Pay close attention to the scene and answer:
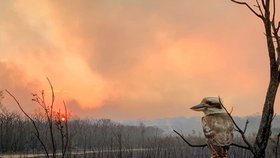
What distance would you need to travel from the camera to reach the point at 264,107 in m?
1.90

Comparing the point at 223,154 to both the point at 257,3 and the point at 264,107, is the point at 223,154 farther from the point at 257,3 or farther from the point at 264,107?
the point at 257,3

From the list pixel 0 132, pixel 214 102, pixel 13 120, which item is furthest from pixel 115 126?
pixel 214 102

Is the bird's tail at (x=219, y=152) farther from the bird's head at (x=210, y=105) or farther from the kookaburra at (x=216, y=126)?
the bird's head at (x=210, y=105)

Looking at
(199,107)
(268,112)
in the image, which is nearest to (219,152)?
(199,107)

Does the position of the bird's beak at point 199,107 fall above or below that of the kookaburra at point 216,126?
above

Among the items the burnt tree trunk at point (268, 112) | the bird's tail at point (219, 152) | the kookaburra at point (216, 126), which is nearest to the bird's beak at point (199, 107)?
the kookaburra at point (216, 126)

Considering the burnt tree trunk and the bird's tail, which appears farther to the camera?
the bird's tail

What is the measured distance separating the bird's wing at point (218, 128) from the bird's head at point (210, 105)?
0.08 ft

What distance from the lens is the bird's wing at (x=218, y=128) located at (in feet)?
7.01

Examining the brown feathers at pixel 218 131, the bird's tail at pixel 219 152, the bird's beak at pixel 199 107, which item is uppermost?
the bird's beak at pixel 199 107

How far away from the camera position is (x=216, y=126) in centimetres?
214

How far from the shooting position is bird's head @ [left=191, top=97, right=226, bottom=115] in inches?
85.3

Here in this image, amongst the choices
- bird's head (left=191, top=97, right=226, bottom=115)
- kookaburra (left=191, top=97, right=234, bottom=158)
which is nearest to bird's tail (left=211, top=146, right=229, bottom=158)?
kookaburra (left=191, top=97, right=234, bottom=158)

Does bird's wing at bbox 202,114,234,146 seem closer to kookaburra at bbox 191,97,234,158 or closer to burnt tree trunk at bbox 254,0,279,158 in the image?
kookaburra at bbox 191,97,234,158
